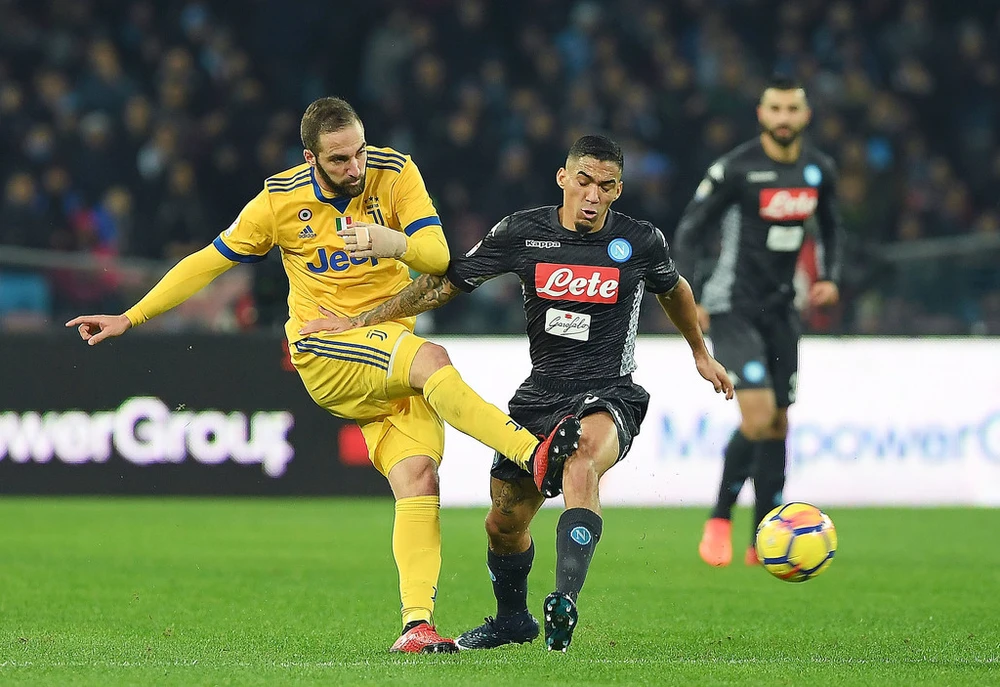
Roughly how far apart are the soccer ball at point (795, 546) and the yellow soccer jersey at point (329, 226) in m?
1.71

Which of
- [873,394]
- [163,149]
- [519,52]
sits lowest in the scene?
[873,394]

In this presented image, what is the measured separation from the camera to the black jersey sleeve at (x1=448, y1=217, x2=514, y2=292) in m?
5.91

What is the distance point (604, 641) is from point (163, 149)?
940 centimetres

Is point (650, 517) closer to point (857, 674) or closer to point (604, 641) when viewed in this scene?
point (604, 641)

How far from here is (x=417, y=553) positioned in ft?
19.1

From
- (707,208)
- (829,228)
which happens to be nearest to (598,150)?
(707,208)

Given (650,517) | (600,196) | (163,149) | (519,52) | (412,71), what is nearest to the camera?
(600,196)

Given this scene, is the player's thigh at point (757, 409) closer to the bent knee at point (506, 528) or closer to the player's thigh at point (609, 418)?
the player's thigh at point (609, 418)

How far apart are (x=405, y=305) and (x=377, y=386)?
333mm

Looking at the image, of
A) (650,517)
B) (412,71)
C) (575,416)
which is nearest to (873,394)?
(650,517)

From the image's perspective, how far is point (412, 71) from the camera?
15531mm

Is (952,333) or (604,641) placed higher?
(952,333)

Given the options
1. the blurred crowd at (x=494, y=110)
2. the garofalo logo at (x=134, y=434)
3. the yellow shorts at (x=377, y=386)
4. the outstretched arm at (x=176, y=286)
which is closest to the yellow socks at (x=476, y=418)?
the yellow shorts at (x=377, y=386)

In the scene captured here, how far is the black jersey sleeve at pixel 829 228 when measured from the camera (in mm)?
8766
